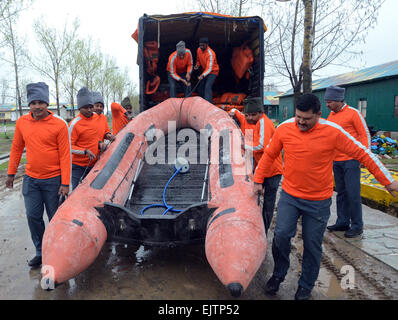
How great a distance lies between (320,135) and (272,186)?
1.17m

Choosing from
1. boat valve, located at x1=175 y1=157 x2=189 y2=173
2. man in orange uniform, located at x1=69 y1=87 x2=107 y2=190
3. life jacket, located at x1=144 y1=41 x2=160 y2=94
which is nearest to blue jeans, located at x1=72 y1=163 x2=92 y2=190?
man in orange uniform, located at x1=69 y1=87 x2=107 y2=190

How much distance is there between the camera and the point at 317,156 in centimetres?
236

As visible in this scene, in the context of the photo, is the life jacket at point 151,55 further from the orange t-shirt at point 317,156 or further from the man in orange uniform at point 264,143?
the orange t-shirt at point 317,156

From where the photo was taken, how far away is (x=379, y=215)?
456 centimetres

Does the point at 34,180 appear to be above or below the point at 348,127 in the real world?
below

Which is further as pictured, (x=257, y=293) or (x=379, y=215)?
(x=379, y=215)

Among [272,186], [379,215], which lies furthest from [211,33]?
[379,215]

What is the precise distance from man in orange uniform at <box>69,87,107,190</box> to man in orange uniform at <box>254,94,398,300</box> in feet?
7.65

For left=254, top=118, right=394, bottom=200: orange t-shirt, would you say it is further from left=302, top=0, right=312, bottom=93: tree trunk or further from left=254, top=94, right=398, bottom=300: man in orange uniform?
left=302, top=0, right=312, bottom=93: tree trunk

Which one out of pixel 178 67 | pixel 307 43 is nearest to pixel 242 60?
pixel 178 67

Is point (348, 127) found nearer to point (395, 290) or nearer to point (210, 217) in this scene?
point (395, 290)

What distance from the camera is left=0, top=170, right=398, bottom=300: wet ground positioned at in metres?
2.66

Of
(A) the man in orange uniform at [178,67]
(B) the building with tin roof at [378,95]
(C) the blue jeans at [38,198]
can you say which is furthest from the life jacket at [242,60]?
(B) the building with tin roof at [378,95]
